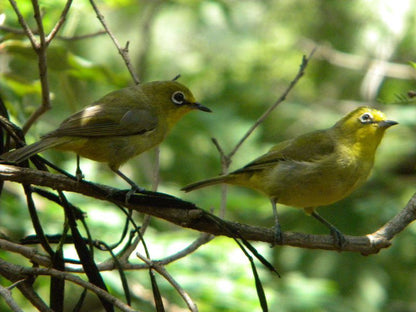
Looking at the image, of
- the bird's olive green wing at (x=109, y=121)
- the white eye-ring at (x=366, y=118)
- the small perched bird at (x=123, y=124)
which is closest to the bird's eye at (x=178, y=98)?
the small perched bird at (x=123, y=124)

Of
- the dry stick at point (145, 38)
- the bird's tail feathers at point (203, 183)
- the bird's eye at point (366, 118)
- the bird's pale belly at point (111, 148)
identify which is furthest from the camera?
the dry stick at point (145, 38)

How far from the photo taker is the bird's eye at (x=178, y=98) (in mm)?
4789

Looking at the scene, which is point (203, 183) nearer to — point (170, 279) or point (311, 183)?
point (311, 183)

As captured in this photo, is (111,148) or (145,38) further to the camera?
(145,38)

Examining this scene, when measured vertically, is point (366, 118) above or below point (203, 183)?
above

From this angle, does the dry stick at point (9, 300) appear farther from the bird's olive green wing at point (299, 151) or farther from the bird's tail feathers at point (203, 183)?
the bird's olive green wing at point (299, 151)

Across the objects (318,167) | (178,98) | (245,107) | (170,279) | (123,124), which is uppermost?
(245,107)

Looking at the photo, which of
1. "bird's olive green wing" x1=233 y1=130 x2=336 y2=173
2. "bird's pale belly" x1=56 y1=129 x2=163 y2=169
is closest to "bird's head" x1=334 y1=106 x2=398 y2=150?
"bird's olive green wing" x1=233 y1=130 x2=336 y2=173

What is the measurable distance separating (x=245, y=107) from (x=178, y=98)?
13.3 feet

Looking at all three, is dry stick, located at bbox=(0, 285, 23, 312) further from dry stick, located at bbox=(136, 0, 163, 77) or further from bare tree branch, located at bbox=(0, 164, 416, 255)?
dry stick, located at bbox=(136, 0, 163, 77)

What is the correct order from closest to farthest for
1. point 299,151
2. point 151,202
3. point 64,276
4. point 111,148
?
1. point 64,276
2. point 151,202
3. point 111,148
4. point 299,151

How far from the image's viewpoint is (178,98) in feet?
15.8

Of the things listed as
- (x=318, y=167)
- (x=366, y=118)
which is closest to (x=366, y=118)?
(x=366, y=118)

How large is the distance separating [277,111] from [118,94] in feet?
14.6
